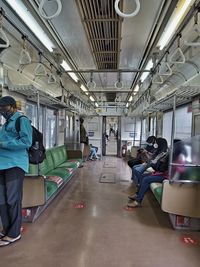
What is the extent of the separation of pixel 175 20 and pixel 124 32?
2.75 feet

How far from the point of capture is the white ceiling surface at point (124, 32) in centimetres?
277

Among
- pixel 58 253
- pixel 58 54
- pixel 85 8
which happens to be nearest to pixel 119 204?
A: pixel 58 253

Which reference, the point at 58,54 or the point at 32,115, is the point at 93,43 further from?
the point at 32,115

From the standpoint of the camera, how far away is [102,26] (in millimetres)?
2990

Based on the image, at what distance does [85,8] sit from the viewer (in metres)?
2.58

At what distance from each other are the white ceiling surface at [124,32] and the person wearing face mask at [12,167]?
1.25 meters

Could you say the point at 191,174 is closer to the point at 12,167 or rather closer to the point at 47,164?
the point at 12,167

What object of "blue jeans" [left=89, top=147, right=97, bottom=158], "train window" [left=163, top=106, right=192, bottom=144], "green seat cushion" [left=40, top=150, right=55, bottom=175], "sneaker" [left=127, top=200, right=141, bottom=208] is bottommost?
"sneaker" [left=127, top=200, right=141, bottom=208]

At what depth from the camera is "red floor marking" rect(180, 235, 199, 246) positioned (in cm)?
291

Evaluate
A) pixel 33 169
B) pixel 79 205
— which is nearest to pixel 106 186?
pixel 79 205

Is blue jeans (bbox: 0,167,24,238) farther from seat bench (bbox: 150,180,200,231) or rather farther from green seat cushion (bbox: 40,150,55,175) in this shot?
seat bench (bbox: 150,180,200,231)

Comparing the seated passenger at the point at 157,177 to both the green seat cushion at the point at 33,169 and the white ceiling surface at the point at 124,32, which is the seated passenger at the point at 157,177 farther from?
the white ceiling surface at the point at 124,32

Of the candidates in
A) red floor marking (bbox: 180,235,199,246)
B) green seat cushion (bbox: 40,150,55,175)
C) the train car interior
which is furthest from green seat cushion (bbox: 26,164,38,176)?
red floor marking (bbox: 180,235,199,246)

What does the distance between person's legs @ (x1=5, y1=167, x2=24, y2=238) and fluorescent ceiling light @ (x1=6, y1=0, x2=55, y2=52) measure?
1764 millimetres
